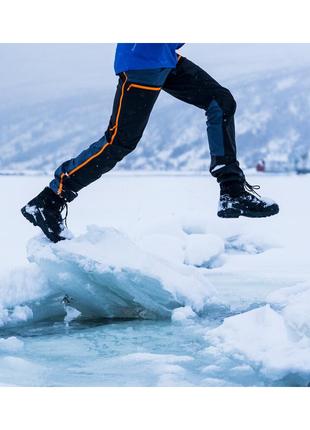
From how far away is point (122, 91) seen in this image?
1847 mm

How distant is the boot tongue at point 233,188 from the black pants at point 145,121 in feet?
0.05

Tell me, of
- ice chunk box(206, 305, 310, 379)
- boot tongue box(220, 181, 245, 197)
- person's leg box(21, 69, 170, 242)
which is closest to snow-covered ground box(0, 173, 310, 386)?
ice chunk box(206, 305, 310, 379)

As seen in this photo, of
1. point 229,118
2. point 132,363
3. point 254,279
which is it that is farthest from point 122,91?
point 254,279

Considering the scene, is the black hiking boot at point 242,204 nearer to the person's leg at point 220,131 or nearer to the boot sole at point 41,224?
the person's leg at point 220,131

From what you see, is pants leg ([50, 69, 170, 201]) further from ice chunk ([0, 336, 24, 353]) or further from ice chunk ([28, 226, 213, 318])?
ice chunk ([0, 336, 24, 353])

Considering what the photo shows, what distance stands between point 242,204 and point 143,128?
1.26 feet

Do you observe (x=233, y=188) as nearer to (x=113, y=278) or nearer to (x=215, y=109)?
(x=215, y=109)

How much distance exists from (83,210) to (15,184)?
0.49 meters

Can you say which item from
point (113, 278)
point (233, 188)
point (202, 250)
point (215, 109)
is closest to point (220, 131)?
point (215, 109)

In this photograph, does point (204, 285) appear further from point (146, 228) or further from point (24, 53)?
point (146, 228)

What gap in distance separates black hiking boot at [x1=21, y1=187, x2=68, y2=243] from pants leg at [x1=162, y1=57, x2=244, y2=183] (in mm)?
507

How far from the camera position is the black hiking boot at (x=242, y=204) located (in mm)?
1911

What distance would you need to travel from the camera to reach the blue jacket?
5.97 ft

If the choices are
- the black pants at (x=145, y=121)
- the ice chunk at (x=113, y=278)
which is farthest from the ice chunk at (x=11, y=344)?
the black pants at (x=145, y=121)
